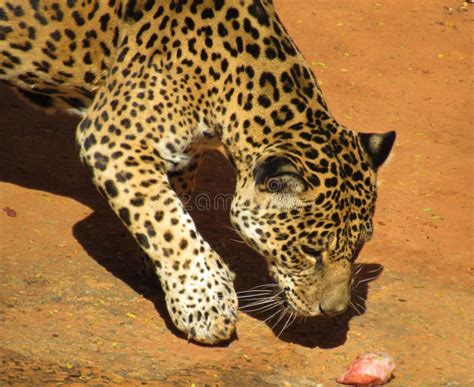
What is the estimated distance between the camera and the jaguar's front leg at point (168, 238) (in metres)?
8.84

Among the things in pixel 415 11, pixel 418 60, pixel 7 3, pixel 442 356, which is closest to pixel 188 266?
pixel 442 356

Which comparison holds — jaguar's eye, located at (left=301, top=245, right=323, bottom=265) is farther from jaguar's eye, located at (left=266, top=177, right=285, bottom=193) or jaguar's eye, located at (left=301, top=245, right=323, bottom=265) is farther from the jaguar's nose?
jaguar's eye, located at (left=266, top=177, right=285, bottom=193)

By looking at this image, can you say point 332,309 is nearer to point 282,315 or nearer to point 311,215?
point 282,315

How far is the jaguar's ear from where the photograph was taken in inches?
353

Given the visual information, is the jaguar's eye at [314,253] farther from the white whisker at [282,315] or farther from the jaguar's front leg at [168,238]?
the jaguar's front leg at [168,238]

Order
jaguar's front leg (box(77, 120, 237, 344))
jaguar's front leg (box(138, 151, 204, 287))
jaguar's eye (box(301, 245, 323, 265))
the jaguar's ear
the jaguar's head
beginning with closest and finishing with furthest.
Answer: the jaguar's head < jaguar's eye (box(301, 245, 323, 265)) < jaguar's front leg (box(77, 120, 237, 344)) < the jaguar's ear < jaguar's front leg (box(138, 151, 204, 287))

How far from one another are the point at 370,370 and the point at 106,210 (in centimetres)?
363

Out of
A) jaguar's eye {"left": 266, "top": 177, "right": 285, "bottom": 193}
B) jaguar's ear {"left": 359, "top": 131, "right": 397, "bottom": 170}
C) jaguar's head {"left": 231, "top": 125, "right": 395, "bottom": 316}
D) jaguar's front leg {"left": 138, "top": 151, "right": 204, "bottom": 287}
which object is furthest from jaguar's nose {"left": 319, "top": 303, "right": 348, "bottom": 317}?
jaguar's front leg {"left": 138, "top": 151, "right": 204, "bottom": 287}

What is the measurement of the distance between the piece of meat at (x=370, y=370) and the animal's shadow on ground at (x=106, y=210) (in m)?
0.53

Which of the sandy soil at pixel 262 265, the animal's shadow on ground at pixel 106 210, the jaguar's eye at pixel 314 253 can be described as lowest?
the animal's shadow on ground at pixel 106 210

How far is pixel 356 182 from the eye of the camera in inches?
343

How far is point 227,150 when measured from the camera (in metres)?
9.29

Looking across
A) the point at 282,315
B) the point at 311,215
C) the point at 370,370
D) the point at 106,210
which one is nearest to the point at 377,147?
the point at 311,215

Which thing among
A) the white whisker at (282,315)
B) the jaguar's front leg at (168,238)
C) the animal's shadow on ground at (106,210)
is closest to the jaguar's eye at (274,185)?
the jaguar's front leg at (168,238)
